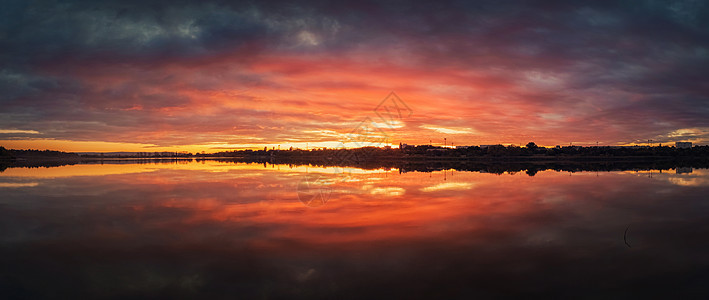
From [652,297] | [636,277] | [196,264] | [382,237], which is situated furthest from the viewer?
[382,237]

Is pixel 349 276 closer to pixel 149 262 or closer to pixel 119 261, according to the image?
pixel 149 262

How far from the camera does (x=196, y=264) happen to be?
10156 mm

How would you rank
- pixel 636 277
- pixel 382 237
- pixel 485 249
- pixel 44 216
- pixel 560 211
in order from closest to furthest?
pixel 636 277 < pixel 485 249 < pixel 382 237 < pixel 44 216 < pixel 560 211

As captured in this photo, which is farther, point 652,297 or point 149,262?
point 149,262

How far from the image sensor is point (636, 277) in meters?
8.99

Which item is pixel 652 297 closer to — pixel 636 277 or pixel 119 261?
pixel 636 277

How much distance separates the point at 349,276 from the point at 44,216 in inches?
658

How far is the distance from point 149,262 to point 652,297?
12.2m

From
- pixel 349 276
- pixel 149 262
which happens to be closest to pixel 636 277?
pixel 349 276

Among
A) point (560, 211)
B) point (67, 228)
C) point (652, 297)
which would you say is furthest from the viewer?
point (560, 211)

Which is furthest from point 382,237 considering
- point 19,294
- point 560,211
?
point 560,211

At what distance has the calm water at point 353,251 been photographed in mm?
8453

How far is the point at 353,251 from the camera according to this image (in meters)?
11.3

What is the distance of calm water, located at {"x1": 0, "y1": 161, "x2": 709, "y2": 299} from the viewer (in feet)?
27.7
